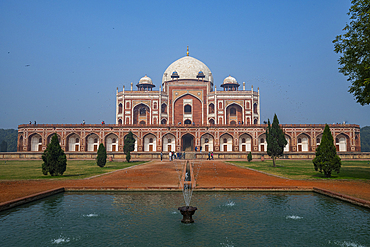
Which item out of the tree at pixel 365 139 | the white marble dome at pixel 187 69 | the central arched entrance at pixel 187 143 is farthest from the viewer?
the tree at pixel 365 139

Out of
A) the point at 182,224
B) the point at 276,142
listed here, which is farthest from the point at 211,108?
the point at 182,224

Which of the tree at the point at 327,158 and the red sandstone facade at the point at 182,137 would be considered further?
the red sandstone facade at the point at 182,137

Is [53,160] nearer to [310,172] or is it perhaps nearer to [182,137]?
[310,172]

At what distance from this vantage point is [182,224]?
6.39 meters

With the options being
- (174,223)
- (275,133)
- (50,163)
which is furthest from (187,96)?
(174,223)

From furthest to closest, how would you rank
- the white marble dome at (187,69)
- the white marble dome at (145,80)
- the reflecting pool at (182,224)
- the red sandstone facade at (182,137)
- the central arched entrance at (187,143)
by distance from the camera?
the white marble dome at (187,69) → the white marble dome at (145,80) → the central arched entrance at (187,143) → the red sandstone facade at (182,137) → the reflecting pool at (182,224)

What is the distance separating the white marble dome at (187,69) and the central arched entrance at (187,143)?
13.3 meters

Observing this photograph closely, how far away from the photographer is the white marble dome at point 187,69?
52375 mm

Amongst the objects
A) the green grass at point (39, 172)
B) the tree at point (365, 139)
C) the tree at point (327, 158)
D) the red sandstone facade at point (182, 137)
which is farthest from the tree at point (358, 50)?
the tree at point (365, 139)

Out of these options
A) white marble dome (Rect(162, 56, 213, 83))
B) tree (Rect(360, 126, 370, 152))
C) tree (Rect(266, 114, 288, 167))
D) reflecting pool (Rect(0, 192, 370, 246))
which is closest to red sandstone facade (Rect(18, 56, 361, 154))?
white marble dome (Rect(162, 56, 213, 83))

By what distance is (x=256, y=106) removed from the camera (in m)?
49.2

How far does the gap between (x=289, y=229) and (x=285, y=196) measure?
355cm

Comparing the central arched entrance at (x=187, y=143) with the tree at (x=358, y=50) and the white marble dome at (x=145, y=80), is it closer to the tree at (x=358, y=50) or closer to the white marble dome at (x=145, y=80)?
the white marble dome at (x=145, y=80)

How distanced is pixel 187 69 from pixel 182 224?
1888 inches
